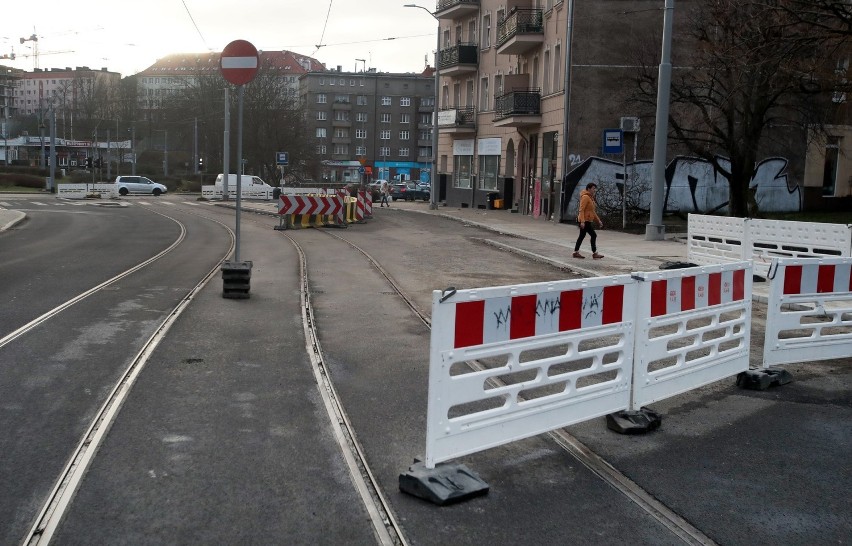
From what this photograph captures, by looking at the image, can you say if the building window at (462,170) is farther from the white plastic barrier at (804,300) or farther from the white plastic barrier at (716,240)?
the white plastic barrier at (804,300)

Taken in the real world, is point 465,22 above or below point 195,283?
above

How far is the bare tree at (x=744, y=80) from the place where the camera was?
660 inches

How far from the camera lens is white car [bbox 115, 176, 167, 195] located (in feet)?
219

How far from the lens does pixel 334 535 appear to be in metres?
4.50

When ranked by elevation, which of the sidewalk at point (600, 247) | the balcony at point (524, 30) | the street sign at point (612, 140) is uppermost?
the balcony at point (524, 30)

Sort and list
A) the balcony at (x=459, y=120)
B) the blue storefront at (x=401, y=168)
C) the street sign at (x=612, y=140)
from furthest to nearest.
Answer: the blue storefront at (x=401, y=168), the balcony at (x=459, y=120), the street sign at (x=612, y=140)

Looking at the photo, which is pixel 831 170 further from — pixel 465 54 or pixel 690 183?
pixel 465 54

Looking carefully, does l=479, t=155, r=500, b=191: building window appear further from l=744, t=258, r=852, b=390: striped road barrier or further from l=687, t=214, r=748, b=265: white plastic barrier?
l=744, t=258, r=852, b=390: striped road barrier

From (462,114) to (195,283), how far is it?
3742cm

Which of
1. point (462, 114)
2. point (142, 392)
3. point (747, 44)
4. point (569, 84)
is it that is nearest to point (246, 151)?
point (462, 114)

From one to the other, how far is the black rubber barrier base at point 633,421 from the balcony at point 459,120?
43.2 meters

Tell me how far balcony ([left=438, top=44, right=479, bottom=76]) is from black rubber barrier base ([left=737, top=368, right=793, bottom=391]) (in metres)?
41.9

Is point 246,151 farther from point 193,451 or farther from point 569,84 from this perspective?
point 193,451

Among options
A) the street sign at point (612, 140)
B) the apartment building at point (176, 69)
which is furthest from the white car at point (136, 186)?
the apartment building at point (176, 69)
